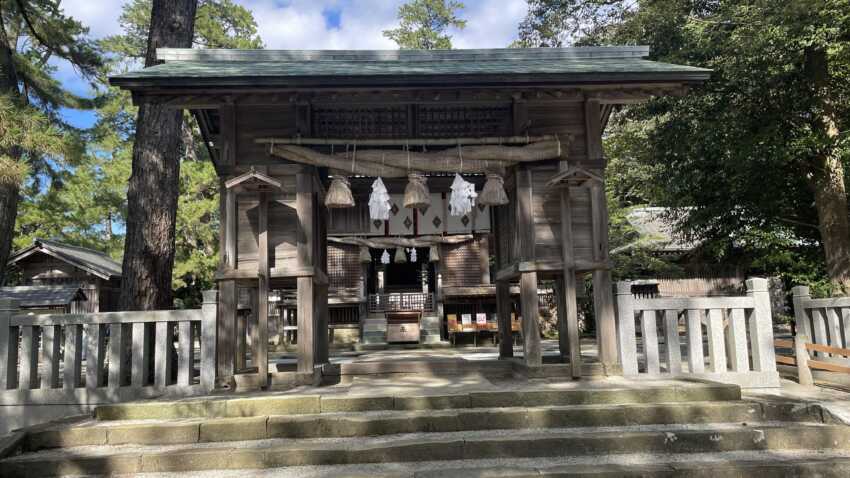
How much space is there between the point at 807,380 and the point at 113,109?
2366 cm

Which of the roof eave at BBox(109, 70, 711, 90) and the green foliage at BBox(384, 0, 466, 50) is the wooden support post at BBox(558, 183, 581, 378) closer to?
the roof eave at BBox(109, 70, 711, 90)

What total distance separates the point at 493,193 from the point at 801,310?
4.77 metres

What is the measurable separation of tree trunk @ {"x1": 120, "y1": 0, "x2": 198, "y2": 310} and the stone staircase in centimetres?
244

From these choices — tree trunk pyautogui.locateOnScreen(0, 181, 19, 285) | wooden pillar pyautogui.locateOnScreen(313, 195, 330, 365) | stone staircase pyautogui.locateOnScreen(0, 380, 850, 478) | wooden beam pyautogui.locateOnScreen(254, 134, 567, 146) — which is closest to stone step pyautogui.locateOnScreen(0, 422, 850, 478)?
stone staircase pyautogui.locateOnScreen(0, 380, 850, 478)

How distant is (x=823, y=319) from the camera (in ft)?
24.3

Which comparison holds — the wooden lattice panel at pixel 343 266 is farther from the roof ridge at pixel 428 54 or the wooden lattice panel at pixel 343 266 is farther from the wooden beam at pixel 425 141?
the wooden beam at pixel 425 141

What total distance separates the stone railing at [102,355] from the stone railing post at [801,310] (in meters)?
7.90

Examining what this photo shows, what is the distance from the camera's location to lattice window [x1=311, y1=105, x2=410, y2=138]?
24.7ft

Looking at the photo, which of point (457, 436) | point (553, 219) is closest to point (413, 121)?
point (553, 219)

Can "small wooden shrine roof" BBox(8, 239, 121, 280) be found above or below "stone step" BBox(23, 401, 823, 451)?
above

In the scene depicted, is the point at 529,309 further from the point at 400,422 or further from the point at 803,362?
the point at 803,362

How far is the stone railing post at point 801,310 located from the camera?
7.60 metres

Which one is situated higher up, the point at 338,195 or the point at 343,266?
the point at 343,266

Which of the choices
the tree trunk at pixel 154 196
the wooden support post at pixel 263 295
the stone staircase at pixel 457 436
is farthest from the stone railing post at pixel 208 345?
the tree trunk at pixel 154 196
